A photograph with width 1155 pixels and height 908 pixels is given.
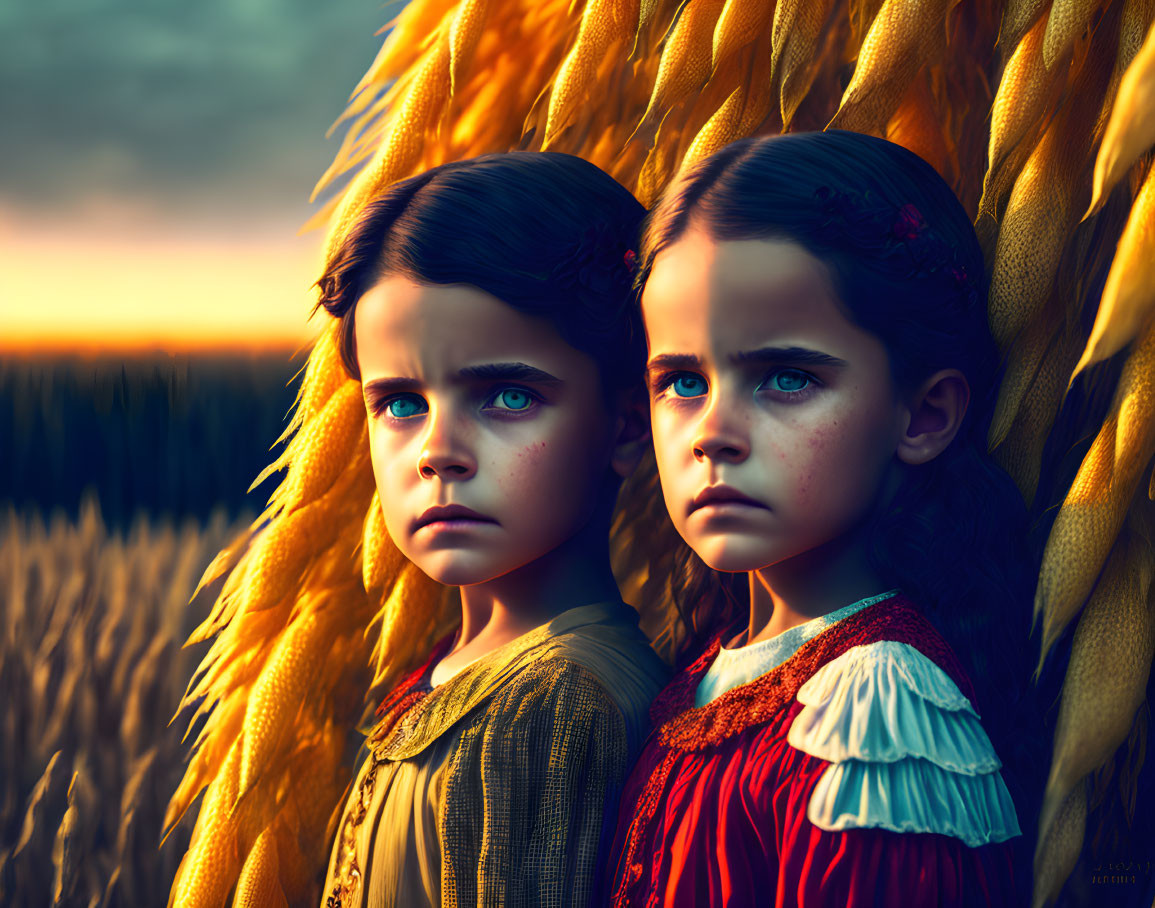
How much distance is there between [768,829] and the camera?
0.83m

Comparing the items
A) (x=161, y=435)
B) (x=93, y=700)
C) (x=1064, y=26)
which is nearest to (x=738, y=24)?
(x=1064, y=26)

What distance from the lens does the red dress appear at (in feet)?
2.52

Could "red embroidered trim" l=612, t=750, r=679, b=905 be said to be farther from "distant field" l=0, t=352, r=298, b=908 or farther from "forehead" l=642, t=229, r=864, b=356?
"distant field" l=0, t=352, r=298, b=908

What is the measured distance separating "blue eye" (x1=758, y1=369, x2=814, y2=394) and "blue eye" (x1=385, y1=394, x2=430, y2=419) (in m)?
0.35

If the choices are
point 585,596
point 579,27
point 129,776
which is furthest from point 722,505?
point 129,776

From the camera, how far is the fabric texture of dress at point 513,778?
0.95 meters

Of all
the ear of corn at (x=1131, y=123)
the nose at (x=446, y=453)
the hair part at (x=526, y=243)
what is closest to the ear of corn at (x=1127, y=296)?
the ear of corn at (x=1131, y=123)

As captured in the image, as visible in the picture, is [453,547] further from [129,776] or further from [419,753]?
[129,776]

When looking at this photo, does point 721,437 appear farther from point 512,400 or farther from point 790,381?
point 512,400

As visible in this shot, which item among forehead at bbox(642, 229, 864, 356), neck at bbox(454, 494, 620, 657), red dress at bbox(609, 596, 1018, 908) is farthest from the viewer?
neck at bbox(454, 494, 620, 657)

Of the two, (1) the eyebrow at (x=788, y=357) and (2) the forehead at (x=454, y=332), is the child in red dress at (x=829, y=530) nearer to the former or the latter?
(1) the eyebrow at (x=788, y=357)

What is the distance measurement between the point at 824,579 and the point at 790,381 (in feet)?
0.57

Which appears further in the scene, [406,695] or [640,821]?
[406,695]

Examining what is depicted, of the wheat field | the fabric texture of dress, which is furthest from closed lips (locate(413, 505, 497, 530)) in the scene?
the wheat field
